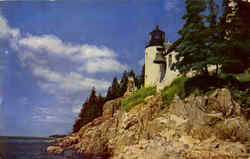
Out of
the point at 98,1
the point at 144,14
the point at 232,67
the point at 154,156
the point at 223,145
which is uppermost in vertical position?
the point at 98,1

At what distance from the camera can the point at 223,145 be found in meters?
4.29

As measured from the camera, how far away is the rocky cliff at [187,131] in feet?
14.1

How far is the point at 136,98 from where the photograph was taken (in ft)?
24.2

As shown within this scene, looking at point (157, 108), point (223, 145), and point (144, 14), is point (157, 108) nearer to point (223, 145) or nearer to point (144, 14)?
point (223, 145)

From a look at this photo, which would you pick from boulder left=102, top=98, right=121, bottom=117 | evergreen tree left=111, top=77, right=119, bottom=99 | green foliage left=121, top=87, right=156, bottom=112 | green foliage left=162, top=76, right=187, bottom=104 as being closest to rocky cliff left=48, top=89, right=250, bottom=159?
boulder left=102, top=98, right=121, bottom=117

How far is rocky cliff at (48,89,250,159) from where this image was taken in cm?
430

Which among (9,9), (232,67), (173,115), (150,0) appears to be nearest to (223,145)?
(173,115)

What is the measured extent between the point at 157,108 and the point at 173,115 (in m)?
0.82

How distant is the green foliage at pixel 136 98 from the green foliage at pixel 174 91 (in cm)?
99

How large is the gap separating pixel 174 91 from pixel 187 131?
168cm

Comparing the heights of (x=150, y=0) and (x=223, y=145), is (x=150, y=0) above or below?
above

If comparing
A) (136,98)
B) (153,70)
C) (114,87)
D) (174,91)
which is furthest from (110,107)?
(153,70)

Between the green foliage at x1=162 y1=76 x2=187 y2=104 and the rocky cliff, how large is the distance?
203 millimetres

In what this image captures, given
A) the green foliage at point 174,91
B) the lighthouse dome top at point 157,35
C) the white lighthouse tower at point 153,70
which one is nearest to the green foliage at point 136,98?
the white lighthouse tower at point 153,70
